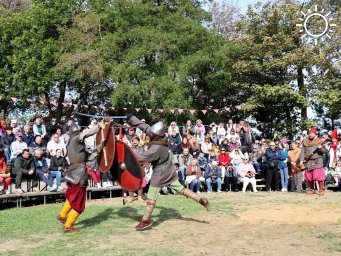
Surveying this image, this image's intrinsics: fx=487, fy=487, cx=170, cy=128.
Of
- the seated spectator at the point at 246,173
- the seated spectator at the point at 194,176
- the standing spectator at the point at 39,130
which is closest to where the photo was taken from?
the seated spectator at the point at 194,176

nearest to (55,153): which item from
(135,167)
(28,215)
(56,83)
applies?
(28,215)

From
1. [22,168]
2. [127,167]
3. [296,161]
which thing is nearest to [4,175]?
[22,168]

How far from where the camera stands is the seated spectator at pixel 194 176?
14447 millimetres

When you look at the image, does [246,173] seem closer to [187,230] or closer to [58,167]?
[58,167]

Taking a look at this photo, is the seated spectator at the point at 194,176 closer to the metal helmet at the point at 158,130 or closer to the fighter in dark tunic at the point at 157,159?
the fighter in dark tunic at the point at 157,159

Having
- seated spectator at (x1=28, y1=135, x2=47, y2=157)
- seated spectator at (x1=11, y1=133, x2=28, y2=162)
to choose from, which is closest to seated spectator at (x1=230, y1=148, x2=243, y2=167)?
seated spectator at (x1=28, y1=135, x2=47, y2=157)

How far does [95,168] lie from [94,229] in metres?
5.74

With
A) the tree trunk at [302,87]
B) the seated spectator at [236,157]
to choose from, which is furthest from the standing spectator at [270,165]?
the tree trunk at [302,87]

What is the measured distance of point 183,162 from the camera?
14820mm

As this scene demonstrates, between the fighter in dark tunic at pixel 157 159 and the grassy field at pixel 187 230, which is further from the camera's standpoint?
the fighter in dark tunic at pixel 157 159

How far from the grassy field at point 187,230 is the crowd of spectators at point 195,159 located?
→ 5.28 feet

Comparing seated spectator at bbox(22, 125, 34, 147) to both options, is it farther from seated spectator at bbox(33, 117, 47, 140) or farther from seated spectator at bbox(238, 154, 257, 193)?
seated spectator at bbox(238, 154, 257, 193)

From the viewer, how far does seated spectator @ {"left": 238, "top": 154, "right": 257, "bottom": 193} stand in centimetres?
1506

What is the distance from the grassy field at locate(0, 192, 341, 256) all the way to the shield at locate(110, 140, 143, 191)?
791 mm
